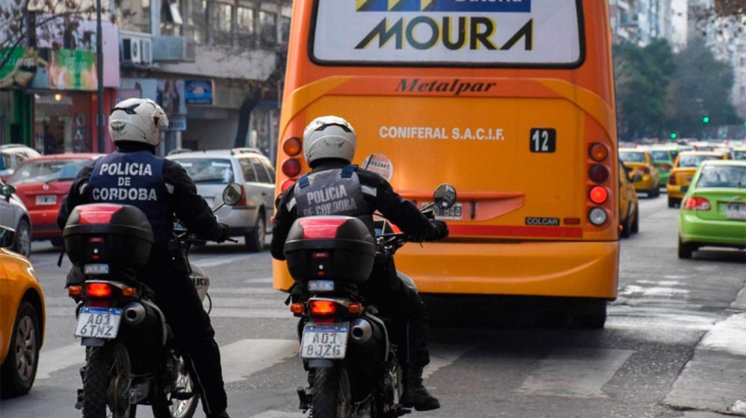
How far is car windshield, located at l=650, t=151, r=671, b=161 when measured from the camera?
58781 millimetres

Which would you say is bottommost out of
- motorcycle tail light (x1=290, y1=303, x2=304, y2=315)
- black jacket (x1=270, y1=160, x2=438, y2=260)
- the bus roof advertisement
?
motorcycle tail light (x1=290, y1=303, x2=304, y2=315)

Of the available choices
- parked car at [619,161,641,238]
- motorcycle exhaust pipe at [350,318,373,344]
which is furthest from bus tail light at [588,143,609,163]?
parked car at [619,161,641,238]

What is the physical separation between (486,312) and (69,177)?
1160cm

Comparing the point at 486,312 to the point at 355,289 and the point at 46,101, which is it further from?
the point at 46,101

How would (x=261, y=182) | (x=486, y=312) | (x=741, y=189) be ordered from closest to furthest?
(x=486, y=312)
(x=741, y=189)
(x=261, y=182)

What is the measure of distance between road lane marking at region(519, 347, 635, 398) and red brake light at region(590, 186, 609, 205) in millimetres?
1146

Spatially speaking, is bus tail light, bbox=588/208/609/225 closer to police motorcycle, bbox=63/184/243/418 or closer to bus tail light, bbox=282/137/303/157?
bus tail light, bbox=282/137/303/157

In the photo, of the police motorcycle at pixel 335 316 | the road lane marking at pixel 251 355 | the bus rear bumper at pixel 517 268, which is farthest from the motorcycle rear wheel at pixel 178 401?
the bus rear bumper at pixel 517 268

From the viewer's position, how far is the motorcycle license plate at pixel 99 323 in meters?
6.67

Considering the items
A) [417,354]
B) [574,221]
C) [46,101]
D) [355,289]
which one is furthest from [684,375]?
[46,101]

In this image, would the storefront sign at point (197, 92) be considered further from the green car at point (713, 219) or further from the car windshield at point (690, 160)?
the green car at point (713, 219)

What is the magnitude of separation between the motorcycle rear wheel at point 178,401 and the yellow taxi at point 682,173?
3627 cm

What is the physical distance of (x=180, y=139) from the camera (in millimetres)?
59406

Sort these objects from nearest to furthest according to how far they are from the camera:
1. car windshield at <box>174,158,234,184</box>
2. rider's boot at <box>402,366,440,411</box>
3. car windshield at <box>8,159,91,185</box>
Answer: rider's boot at <box>402,366,440,411</box>, car windshield at <box>174,158,234,184</box>, car windshield at <box>8,159,91,185</box>
